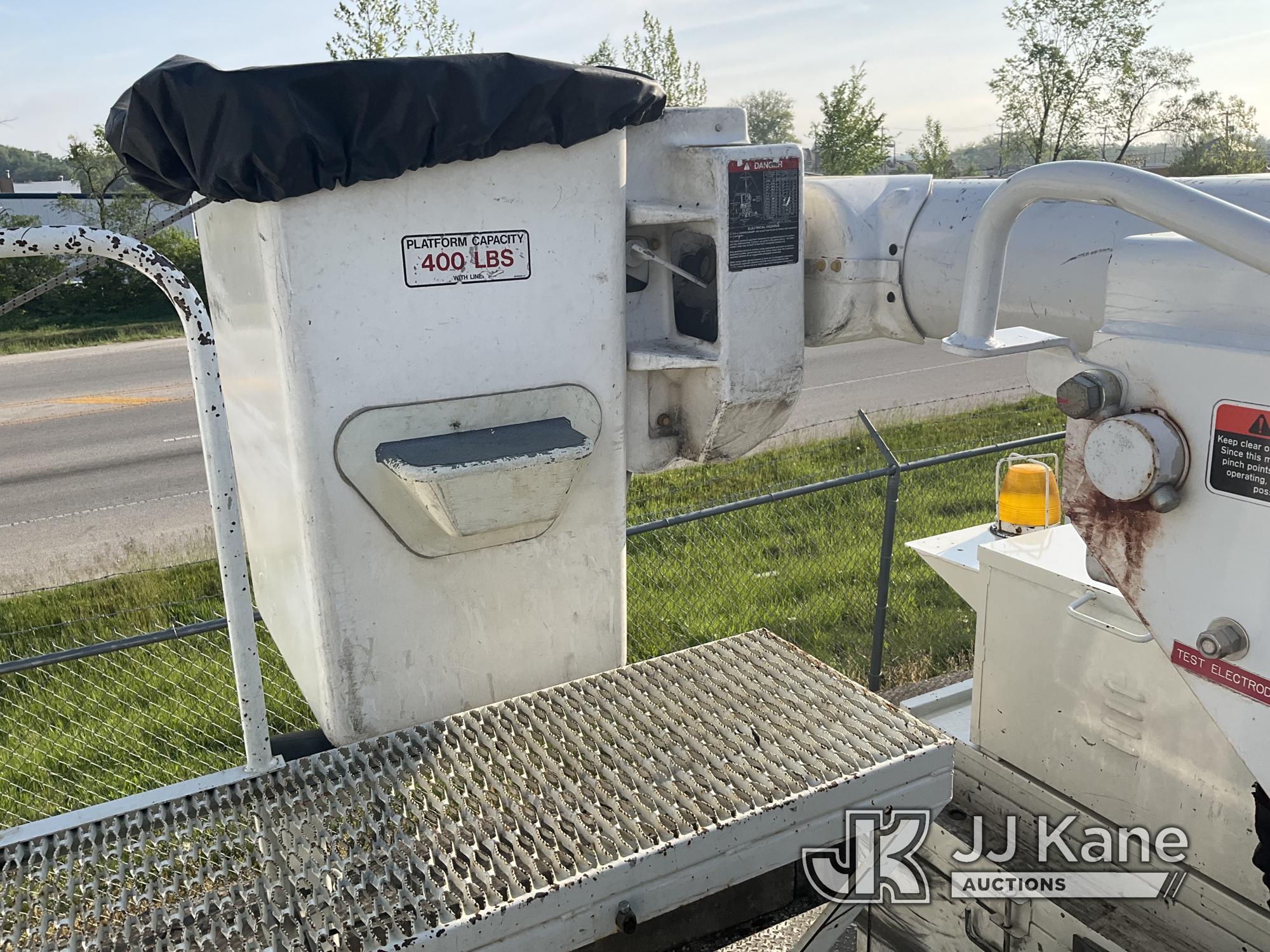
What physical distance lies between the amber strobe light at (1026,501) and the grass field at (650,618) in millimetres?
2000

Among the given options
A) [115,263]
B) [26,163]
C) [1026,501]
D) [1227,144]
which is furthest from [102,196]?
[26,163]

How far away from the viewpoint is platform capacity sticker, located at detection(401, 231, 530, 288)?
Answer: 1971 mm

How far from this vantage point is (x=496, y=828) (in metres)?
1.85

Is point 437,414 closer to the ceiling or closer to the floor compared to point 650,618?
closer to the ceiling

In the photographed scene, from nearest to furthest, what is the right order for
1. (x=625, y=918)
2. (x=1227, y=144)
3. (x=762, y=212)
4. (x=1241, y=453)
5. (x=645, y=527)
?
(x=1241, y=453) < (x=625, y=918) < (x=762, y=212) < (x=645, y=527) < (x=1227, y=144)

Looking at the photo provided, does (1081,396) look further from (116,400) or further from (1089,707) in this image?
(116,400)

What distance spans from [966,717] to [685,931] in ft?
7.09

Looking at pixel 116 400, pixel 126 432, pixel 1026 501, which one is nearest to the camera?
pixel 1026 501

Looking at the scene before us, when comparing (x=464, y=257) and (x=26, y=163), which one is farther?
(x=26, y=163)

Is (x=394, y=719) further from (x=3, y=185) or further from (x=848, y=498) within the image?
(x=3, y=185)

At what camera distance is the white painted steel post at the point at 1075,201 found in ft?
3.99

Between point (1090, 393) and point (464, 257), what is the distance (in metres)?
1.17

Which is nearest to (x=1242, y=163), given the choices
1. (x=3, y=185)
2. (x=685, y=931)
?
(x=685, y=931)

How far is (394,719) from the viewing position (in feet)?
7.25
